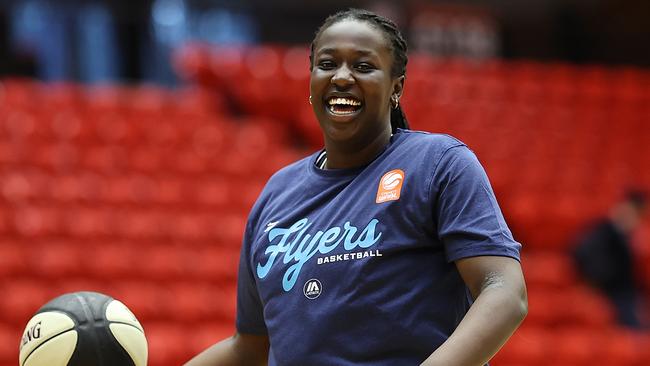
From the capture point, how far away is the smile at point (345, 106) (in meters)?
2.19

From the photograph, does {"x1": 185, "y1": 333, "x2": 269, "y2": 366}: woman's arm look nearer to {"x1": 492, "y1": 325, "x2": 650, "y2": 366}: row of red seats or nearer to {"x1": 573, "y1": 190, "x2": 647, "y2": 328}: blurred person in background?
{"x1": 492, "y1": 325, "x2": 650, "y2": 366}: row of red seats

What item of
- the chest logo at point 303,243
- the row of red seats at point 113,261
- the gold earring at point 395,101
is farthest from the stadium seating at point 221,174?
the gold earring at point 395,101

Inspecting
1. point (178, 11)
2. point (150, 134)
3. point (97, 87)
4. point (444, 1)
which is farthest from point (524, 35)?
point (150, 134)

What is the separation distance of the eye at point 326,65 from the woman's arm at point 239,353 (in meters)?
0.65

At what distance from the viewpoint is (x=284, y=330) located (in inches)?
85.0

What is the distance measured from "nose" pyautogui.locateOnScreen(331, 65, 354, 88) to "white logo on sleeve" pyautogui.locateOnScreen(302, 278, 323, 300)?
39cm

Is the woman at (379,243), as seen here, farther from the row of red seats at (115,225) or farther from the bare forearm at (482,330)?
the row of red seats at (115,225)

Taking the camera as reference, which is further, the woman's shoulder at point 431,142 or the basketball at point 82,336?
the basketball at point 82,336

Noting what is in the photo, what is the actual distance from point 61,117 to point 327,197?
7424 mm

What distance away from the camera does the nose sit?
2162 millimetres

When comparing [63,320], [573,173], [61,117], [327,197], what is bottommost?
[573,173]

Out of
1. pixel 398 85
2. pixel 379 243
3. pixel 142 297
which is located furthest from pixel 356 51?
pixel 142 297

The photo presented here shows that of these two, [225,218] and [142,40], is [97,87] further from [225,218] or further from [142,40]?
[225,218]

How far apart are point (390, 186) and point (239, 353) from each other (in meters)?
0.62
